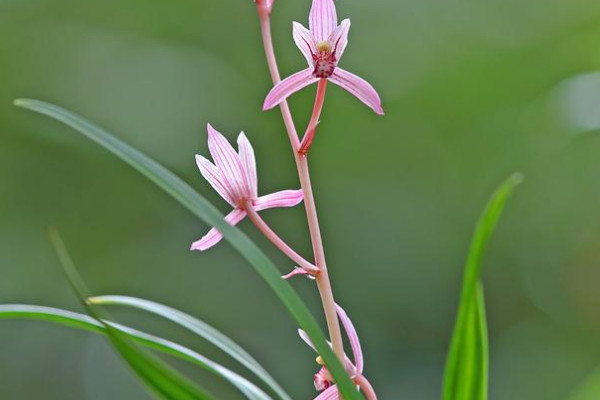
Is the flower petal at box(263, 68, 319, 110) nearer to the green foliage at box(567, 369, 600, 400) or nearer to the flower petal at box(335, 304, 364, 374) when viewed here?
the flower petal at box(335, 304, 364, 374)

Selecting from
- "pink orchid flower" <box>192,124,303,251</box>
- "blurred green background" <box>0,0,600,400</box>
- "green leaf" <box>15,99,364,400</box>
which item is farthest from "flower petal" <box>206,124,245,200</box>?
"blurred green background" <box>0,0,600,400</box>

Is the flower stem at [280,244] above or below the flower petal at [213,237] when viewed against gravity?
below

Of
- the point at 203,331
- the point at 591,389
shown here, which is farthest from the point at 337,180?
the point at 203,331

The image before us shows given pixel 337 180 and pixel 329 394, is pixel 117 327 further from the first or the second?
pixel 337 180

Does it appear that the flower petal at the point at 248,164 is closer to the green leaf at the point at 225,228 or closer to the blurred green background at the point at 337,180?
the green leaf at the point at 225,228

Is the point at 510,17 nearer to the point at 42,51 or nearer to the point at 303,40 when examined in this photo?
the point at 42,51

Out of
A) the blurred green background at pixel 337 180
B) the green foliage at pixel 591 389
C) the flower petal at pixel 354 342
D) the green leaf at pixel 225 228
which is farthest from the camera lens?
the blurred green background at pixel 337 180

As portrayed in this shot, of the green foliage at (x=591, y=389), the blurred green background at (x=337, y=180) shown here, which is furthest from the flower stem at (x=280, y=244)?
the blurred green background at (x=337, y=180)

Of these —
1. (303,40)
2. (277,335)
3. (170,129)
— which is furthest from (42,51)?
(303,40)
